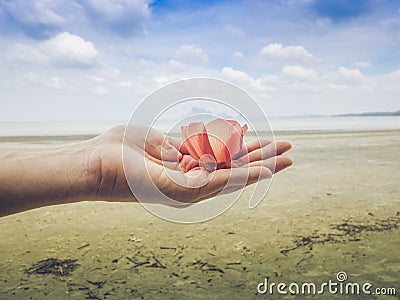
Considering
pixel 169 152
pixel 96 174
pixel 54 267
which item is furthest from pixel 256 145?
pixel 54 267

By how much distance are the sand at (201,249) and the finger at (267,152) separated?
92cm

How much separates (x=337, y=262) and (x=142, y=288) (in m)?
1.53

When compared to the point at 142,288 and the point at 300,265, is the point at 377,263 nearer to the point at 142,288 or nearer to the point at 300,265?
the point at 300,265

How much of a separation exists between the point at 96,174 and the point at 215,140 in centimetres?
74

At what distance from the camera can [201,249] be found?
340 centimetres

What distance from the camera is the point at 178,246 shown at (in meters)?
3.48

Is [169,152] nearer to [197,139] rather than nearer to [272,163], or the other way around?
[197,139]

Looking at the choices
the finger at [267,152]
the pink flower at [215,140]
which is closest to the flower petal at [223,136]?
the pink flower at [215,140]

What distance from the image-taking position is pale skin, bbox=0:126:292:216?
2.20m

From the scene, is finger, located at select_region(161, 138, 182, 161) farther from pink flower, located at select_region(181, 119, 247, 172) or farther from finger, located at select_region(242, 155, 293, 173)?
finger, located at select_region(242, 155, 293, 173)

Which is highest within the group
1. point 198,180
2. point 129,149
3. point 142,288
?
point 129,149

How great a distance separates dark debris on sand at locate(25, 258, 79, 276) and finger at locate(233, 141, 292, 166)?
165cm

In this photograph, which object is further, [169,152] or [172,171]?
[169,152]

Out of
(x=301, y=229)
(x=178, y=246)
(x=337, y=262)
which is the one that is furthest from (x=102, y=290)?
(x=301, y=229)
